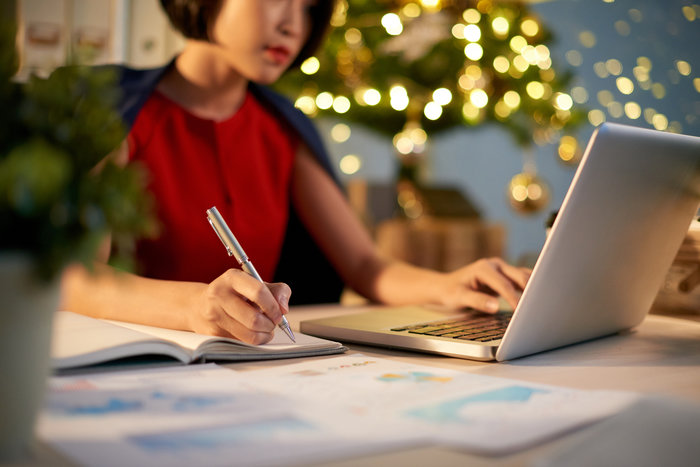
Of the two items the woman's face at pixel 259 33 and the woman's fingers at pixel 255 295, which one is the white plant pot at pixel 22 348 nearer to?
the woman's fingers at pixel 255 295

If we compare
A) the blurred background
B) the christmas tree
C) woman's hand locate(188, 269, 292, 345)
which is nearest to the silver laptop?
woman's hand locate(188, 269, 292, 345)

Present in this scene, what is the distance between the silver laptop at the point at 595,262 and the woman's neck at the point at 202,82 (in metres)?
0.56

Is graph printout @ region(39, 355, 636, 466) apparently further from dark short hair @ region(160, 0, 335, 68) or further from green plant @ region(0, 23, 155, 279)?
dark short hair @ region(160, 0, 335, 68)

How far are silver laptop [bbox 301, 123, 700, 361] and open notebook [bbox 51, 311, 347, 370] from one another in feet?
0.31

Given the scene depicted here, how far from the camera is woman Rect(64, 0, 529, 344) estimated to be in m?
1.01

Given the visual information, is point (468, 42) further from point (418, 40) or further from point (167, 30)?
point (167, 30)

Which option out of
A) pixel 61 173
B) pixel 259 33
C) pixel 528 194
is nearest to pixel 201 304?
pixel 61 173

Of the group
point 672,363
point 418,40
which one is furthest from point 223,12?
point 418,40

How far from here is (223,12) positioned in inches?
40.4

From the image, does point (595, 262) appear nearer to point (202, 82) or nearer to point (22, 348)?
point (22, 348)

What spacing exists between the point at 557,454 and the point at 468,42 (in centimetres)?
197

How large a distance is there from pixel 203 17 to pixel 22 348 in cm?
81

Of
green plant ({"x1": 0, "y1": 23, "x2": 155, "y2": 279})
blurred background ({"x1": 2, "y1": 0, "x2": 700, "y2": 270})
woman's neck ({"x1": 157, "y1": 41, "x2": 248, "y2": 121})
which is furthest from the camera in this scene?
blurred background ({"x1": 2, "y1": 0, "x2": 700, "y2": 270})

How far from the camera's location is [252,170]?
1.20m
